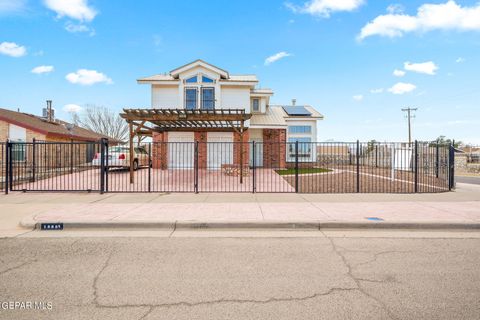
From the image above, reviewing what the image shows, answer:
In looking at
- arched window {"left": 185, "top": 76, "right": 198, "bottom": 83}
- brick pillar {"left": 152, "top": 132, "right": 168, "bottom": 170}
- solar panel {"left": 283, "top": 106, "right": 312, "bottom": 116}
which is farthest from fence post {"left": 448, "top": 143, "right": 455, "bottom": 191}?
solar panel {"left": 283, "top": 106, "right": 312, "bottom": 116}

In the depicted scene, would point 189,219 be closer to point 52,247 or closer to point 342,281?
point 52,247

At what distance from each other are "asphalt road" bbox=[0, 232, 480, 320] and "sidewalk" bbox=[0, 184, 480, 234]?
31.6 inches

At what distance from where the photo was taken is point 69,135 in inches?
946

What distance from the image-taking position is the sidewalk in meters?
5.75

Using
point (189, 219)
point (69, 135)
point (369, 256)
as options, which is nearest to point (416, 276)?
point (369, 256)

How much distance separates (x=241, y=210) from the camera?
22.7 feet

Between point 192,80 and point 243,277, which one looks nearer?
point 243,277

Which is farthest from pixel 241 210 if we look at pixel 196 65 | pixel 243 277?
pixel 196 65

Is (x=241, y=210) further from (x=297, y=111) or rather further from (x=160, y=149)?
(x=297, y=111)

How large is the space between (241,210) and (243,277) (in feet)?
11.5

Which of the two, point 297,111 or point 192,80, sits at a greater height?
point 192,80

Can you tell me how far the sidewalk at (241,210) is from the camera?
575 centimetres

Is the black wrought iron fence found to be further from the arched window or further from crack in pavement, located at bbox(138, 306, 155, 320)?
crack in pavement, located at bbox(138, 306, 155, 320)

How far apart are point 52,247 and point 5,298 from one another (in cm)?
175
